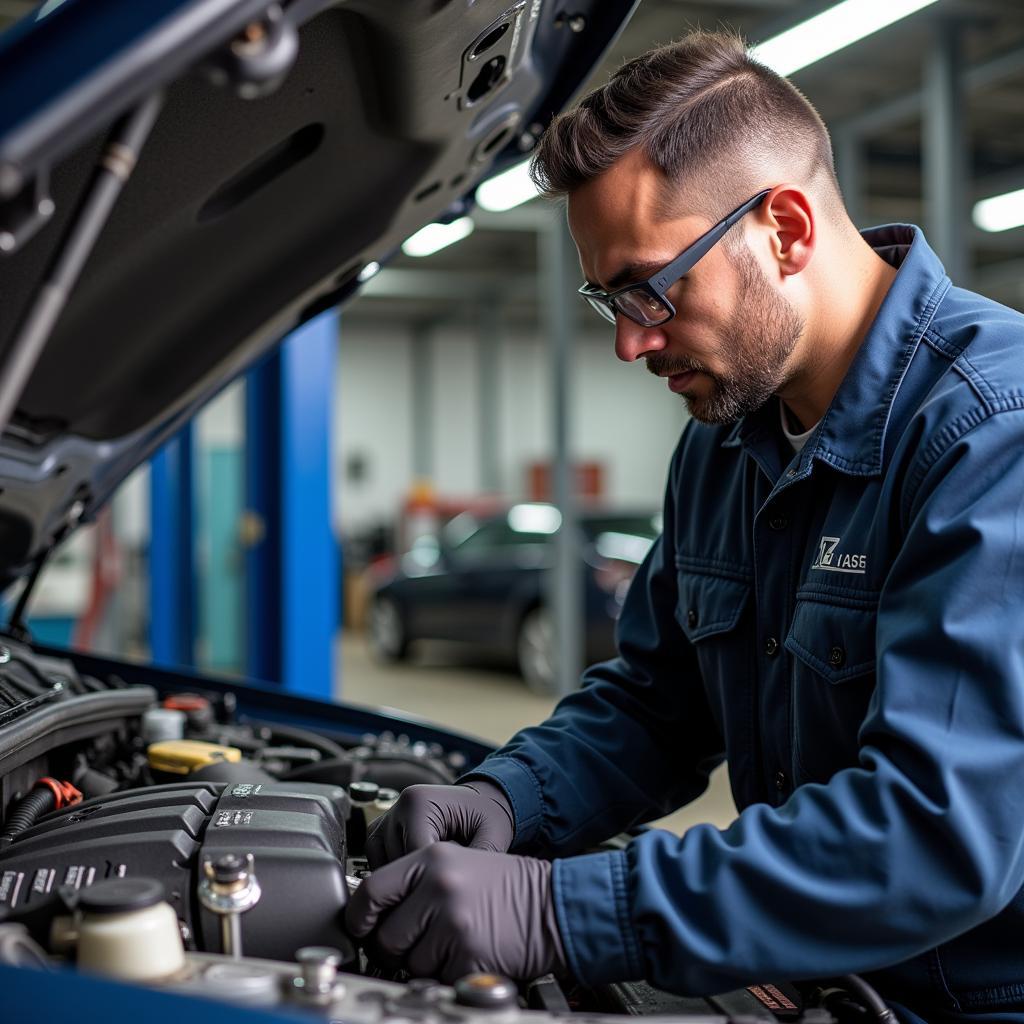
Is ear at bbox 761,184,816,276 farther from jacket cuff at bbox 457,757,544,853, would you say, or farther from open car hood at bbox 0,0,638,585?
jacket cuff at bbox 457,757,544,853

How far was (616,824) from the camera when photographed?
54.8 inches

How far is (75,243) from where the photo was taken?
745 mm

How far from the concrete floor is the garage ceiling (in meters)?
2.48

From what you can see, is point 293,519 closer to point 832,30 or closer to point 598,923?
point 832,30

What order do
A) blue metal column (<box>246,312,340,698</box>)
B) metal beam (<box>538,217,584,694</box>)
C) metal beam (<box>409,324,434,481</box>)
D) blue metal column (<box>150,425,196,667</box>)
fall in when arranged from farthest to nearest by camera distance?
1. metal beam (<box>409,324,434,481</box>)
2. blue metal column (<box>150,425,196,667</box>)
3. metal beam (<box>538,217,584,694</box>)
4. blue metal column (<box>246,312,340,698</box>)

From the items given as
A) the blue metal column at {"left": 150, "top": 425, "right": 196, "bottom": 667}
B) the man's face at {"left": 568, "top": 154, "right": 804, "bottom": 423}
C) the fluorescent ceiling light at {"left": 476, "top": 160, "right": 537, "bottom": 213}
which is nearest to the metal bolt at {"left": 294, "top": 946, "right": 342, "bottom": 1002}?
the man's face at {"left": 568, "top": 154, "right": 804, "bottom": 423}

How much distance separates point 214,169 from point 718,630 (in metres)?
0.75

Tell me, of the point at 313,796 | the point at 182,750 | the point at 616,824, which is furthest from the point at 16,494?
the point at 616,824

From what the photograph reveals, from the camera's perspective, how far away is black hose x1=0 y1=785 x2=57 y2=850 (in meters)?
1.17

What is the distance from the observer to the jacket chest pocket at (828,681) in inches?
43.1

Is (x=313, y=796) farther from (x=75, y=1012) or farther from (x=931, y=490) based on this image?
(x=931, y=490)

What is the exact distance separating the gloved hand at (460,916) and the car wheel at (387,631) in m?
6.90

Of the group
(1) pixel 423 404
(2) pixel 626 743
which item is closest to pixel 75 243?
(2) pixel 626 743

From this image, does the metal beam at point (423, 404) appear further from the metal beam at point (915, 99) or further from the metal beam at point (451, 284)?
the metal beam at point (915, 99)
